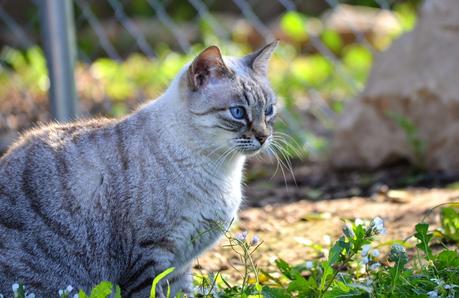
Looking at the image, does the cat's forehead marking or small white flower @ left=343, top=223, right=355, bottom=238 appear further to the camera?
the cat's forehead marking

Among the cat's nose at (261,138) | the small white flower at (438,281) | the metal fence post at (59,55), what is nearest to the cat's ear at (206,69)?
the cat's nose at (261,138)

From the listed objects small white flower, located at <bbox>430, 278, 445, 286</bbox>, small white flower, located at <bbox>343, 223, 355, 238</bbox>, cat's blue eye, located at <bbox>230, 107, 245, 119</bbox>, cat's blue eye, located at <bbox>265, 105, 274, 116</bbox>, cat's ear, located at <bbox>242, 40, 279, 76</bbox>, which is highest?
cat's ear, located at <bbox>242, 40, 279, 76</bbox>

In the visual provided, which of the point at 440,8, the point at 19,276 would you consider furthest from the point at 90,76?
the point at 19,276

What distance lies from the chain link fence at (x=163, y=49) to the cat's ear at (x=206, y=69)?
1.29m

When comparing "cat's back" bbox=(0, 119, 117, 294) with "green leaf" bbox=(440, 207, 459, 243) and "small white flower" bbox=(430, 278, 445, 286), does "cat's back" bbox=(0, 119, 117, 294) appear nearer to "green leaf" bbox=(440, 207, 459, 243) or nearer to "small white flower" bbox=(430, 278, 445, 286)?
"small white flower" bbox=(430, 278, 445, 286)

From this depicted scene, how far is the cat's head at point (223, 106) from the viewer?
2.76 m

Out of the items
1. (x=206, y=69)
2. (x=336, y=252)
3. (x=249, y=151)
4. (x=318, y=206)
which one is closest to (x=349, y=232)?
(x=336, y=252)

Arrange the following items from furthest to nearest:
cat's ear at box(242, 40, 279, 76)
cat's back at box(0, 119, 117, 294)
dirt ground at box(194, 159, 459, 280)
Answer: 1. dirt ground at box(194, 159, 459, 280)
2. cat's ear at box(242, 40, 279, 76)
3. cat's back at box(0, 119, 117, 294)

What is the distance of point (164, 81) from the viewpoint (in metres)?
5.68

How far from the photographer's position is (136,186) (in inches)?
105

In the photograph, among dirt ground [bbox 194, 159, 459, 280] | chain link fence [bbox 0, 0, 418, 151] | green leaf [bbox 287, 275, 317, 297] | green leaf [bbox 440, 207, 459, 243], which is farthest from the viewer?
chain link fence [bbox 0, 0, 418, 151]

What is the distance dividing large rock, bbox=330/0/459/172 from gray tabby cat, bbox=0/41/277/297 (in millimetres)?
1321

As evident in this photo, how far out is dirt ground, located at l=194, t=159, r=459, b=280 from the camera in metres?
3.17

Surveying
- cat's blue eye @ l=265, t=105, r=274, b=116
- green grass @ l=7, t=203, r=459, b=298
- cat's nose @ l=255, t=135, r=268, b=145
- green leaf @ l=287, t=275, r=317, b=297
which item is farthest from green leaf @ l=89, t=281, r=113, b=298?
cat's blue eye @ l=265, t=105, r=274, b=116
